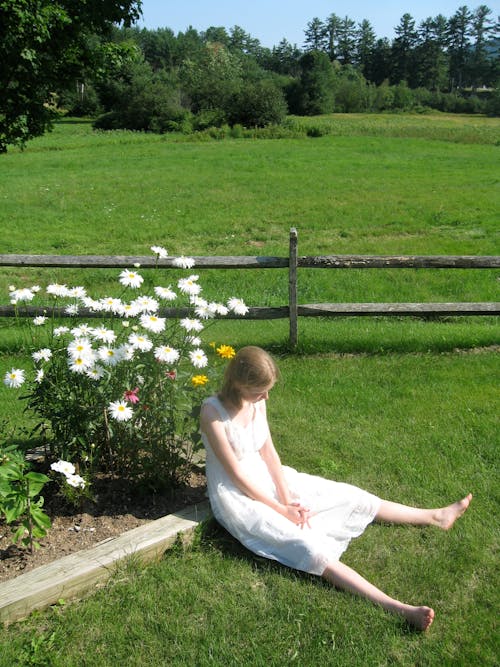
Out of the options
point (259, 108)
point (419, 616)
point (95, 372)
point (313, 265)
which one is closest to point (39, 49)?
point (313, 265)

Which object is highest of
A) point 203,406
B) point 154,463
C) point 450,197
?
point 203,406

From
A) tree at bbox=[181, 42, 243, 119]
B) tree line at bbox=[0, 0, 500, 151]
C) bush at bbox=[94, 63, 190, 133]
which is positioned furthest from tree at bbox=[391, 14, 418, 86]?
bush at bbox=[94, 63, 190, 133]

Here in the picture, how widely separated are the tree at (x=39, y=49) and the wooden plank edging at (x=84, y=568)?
552 cm

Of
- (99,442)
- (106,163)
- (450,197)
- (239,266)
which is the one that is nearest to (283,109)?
(106,163)

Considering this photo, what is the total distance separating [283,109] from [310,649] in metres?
47.0

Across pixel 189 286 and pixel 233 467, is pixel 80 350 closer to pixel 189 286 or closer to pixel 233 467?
pixel 189 286

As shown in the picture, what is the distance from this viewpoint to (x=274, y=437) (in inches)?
216

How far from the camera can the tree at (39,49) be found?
22.9ft

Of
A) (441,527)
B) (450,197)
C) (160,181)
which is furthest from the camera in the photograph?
(160,181)

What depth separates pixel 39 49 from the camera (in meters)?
7.93

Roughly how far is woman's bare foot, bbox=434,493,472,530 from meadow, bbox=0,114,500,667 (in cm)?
7

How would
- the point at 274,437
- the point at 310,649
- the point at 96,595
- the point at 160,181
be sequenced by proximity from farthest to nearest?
the point at 160,181, the point at 274,437, the point at 96,595, the point at 310,649

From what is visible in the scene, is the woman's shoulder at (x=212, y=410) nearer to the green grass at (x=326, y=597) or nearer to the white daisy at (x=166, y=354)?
the white daisy at (x=166, y=354)

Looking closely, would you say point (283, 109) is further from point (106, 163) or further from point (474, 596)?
point (474, 596)
